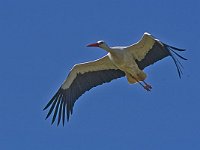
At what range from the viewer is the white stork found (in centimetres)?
1789

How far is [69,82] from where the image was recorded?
1900 centimetres

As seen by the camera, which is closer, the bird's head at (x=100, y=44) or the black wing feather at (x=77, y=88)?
the bird's head at (x=100, y=44)

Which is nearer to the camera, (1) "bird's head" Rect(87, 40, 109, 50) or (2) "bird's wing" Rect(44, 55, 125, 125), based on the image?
(1) "bird's head" Rect(87, 40, 109, 50)

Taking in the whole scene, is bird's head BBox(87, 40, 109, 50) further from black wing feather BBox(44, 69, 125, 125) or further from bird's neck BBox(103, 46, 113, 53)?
black wing feather BBox(44, 69, 125, 125)

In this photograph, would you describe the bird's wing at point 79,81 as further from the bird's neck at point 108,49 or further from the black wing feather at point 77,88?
the bird's neck at point 108,49

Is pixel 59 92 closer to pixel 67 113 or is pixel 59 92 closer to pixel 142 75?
pixel 67 113

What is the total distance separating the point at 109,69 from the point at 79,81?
0.71 metres

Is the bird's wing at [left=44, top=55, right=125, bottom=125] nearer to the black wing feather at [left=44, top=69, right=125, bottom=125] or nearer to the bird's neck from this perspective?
the black wing feather at [left=44, top=69, right=125, bottom=125]

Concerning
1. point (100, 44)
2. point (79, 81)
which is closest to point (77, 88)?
point (79, 81)

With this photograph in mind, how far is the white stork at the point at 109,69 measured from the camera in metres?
17.9

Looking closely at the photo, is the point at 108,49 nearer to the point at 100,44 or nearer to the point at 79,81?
the point at 100,44

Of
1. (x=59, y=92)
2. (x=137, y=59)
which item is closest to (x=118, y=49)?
(x=137, y=59)

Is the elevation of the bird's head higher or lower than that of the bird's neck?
higher

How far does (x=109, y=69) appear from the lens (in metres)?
18.8
